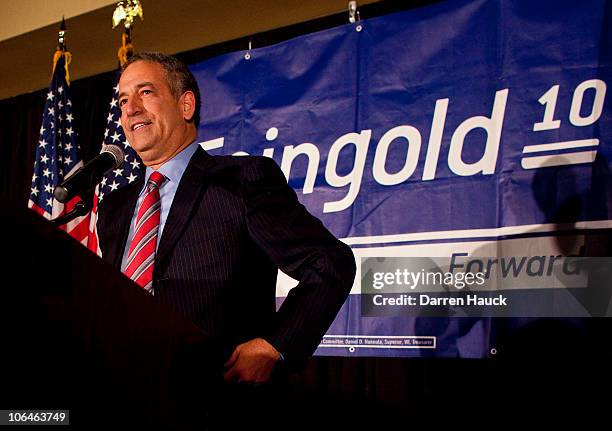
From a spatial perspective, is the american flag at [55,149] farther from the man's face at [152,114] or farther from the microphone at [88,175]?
the microphone at [88,175]

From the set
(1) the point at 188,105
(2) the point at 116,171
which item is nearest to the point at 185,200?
(1) the point at 188,105

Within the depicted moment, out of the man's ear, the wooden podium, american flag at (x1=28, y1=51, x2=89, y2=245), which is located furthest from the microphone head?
american flag at (x1=28, y1=51, x2=89, y2=245)

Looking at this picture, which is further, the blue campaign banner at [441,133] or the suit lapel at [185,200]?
the blue campaign banner at [441,133]

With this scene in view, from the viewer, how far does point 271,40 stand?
3.52 meters

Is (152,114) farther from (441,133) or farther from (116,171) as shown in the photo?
(116,171)

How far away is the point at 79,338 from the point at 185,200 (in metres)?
0.74

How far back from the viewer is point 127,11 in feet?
10.8

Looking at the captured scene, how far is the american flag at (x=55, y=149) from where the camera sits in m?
3.61

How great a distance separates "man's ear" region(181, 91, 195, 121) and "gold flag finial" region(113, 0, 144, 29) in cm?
165

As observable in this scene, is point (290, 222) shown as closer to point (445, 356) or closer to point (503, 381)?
point (445, 356)

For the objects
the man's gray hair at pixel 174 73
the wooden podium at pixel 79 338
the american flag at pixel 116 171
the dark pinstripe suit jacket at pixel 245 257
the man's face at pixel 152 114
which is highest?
the american flag at pixel 116 171

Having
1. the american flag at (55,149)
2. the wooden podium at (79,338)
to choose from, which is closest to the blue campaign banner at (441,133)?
the american flag at (55,149)

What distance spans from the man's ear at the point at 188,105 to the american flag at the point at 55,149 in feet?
6.52

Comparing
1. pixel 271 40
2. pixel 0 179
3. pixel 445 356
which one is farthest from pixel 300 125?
pixel 0 179
